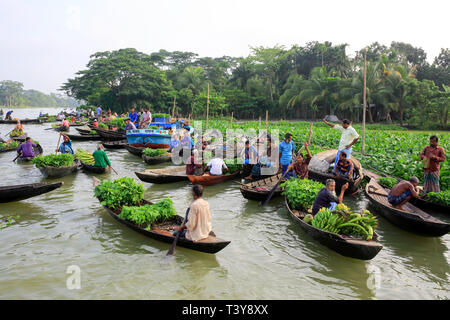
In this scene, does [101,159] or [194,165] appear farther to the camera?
[101,159]

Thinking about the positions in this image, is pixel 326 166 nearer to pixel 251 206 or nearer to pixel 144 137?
pixel 251 206

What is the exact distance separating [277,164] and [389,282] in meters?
5.92

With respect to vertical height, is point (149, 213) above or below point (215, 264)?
above

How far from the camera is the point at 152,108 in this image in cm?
4028

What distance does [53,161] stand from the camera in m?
11.2

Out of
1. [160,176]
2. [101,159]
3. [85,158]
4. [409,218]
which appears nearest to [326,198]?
[409,218]

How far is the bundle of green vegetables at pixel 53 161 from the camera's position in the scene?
435 inches

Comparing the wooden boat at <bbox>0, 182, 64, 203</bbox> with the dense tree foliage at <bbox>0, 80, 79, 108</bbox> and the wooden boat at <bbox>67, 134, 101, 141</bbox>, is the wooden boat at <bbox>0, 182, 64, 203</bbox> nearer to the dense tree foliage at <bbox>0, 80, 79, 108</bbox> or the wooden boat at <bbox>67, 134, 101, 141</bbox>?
the wooden boat at <bbox>67, 134, 101, 141</bbox>

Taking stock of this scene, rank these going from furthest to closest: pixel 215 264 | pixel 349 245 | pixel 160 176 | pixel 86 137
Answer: pixel 86 137 → pixel 160 176 → pixel 215 264 → pixel 349 245

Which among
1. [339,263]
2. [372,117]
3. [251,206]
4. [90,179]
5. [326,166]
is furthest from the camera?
[372,117]

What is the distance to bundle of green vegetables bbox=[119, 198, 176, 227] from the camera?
6.06 metres

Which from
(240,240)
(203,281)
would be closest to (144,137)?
(240,240)

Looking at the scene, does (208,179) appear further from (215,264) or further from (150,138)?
(150,138)

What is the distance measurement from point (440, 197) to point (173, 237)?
653 centimetres
